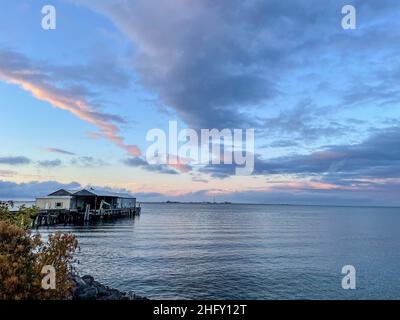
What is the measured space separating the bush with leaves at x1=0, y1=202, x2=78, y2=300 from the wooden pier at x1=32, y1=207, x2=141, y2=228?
58575 mm

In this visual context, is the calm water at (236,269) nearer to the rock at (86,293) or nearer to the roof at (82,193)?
the rock at (86,293)

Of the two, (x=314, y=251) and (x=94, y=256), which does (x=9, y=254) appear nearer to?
(x=94, y=256)

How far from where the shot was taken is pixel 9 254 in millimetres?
9492

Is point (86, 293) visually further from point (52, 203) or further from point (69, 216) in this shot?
point (52, 203)

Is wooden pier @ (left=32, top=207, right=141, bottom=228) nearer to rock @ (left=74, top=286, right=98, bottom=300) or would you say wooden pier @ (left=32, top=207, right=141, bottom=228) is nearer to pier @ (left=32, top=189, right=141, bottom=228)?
pier @ (left=32, top=189, right=141, bottom=228)

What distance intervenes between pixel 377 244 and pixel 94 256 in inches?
1845

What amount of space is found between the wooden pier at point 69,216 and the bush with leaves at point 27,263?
5858 cm

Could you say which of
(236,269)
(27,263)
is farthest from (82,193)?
(27,263)

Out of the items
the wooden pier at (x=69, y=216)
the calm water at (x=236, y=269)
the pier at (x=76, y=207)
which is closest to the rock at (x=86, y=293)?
the calm water at (x=236, y=269)

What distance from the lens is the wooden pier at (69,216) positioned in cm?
7074

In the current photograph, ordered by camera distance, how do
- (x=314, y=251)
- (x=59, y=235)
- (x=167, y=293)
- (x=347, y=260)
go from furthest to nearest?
(x=314, y=251) → (x=347, y=260) → (x=167, y=293) → (x=59, y=235)
